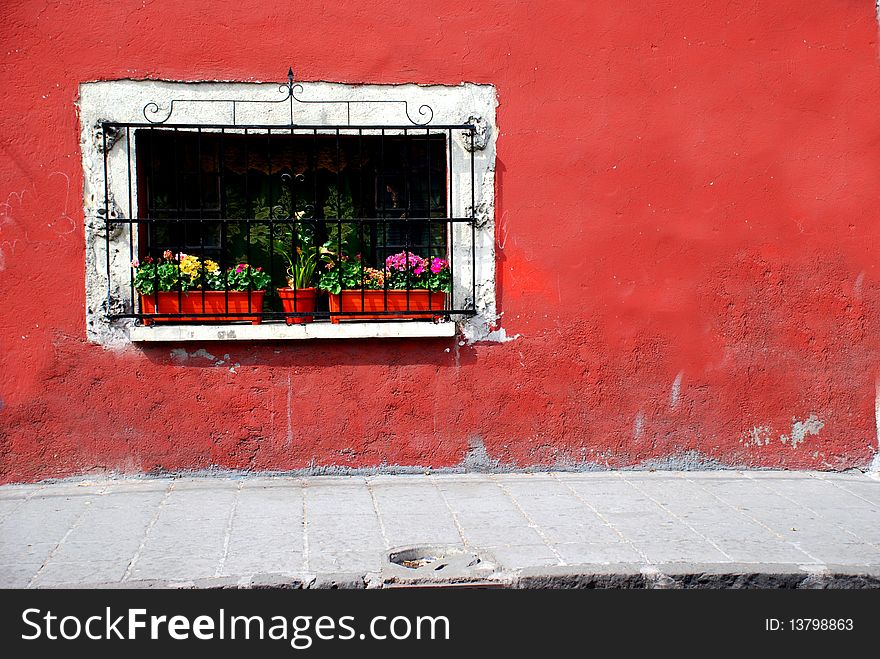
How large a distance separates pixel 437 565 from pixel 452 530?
0.55 m

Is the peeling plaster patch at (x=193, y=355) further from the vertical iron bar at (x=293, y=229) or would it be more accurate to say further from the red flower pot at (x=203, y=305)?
the vertical iron bar at (x=293, y=229)

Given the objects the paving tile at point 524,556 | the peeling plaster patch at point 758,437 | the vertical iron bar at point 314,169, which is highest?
the vertical iron bar at point 314,169

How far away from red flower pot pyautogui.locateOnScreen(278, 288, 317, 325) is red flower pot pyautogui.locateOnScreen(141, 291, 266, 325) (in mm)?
157

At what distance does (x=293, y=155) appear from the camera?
21.5ft

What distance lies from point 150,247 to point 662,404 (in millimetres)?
3695

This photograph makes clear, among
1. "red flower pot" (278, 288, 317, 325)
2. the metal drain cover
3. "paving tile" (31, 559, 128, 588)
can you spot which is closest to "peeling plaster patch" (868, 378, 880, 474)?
the metal drain cover

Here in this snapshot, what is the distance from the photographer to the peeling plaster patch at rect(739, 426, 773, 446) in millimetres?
6660

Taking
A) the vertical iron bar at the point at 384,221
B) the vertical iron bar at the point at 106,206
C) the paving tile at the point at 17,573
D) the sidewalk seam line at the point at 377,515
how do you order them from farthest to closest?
the vertical iron bar at the point at 384,221 → the vertical iron bar at the point at 106,206 → the sidewalk seam line at the point at 377,515 → the paving tile at the point at 17,573

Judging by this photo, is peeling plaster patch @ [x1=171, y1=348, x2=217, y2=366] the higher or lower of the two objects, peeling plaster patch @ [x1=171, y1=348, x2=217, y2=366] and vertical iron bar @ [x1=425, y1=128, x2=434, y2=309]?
the lower

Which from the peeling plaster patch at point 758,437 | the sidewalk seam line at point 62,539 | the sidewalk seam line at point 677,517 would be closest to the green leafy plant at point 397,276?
the sidewalk seam line at point 677,517

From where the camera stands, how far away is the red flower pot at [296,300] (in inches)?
249

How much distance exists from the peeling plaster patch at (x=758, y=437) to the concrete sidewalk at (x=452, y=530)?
0.71 feet

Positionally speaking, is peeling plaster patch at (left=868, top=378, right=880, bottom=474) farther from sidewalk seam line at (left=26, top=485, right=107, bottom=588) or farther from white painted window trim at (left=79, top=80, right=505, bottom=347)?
sidewalk seam line at (left=26, top=485, right=107, bottom=588)

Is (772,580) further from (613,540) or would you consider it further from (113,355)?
(113,355)
